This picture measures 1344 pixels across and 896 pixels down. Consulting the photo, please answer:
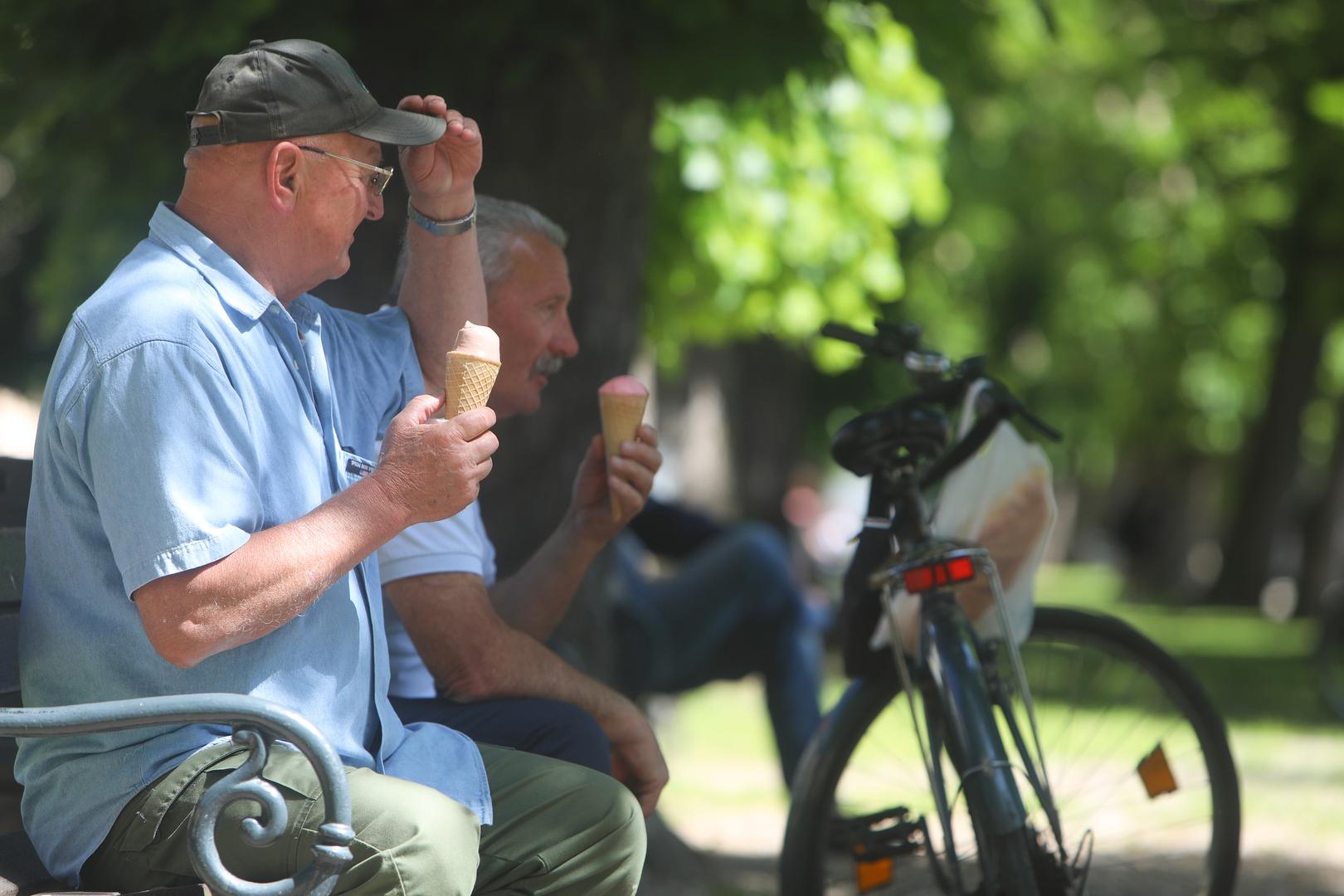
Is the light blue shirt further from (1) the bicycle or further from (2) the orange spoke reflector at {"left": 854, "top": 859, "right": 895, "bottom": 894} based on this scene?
(2) the orange spoke reflector at {"left": 854, "top": 859, "right": 895, "bottom": 894}

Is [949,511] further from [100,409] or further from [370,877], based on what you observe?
[100,409]

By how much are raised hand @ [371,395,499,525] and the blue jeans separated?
310 centimetres

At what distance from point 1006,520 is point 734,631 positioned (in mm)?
2150

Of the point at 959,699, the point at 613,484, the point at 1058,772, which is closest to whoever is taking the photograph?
the point at 613,484

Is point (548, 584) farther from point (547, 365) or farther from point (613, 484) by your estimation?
point (547, 365)

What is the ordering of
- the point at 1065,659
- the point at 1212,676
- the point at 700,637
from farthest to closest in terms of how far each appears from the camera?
1. the point at 1212,676
2. the point at 700,637
3. the point at 1065,659

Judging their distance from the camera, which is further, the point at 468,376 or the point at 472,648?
the point at 472,648

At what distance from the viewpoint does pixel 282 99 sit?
7.02ft

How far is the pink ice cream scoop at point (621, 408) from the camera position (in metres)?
2.75

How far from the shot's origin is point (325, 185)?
2.22 m

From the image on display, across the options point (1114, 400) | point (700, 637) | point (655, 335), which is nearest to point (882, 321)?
point (700, 637)

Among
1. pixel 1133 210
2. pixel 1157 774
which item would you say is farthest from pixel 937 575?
pixel 1133 210

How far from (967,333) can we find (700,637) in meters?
18.3

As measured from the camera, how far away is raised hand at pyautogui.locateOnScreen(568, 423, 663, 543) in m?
2.80
